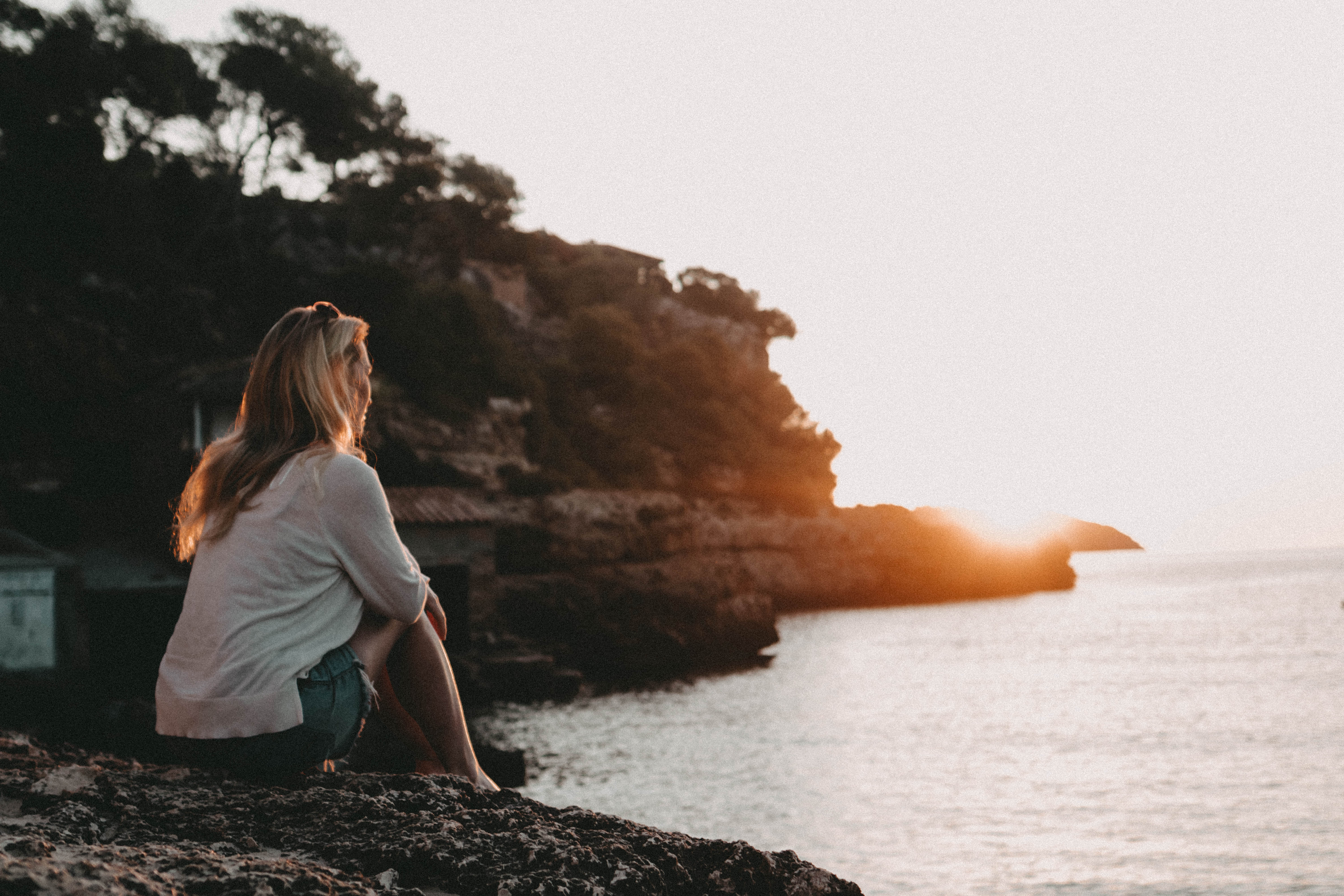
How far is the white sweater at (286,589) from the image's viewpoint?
2619 millimetres

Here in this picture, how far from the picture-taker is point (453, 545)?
2452 cm

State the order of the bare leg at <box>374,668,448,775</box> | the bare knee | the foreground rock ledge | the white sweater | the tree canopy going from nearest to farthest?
the foreground rock ledge
the white sweater
the bare knee
the bare leg at <box>374,668,448,775</box>
the tree canopy

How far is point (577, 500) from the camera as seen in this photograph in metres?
41.3

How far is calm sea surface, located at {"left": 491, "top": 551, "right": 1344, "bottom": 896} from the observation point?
12.5 m

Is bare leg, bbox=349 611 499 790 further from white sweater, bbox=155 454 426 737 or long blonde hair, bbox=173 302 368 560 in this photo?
long blonde hair, bbox=173 302 368 560

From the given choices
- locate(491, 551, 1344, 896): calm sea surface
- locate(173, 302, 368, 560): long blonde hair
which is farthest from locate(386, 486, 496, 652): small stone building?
locate(173, 302, 368, 560): long blonde hair

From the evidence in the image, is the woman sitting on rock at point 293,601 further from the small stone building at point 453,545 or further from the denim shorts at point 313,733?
the small stone building at point 453,545

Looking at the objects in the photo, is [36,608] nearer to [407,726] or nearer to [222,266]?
[407,726]

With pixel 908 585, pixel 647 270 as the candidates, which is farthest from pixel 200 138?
pixel 908 585

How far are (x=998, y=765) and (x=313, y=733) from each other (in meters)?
19.7

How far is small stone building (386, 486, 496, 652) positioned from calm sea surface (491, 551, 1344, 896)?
342cm

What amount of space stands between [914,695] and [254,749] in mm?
30755

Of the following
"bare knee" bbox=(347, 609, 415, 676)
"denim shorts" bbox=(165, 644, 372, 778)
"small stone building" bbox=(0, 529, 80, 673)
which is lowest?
"small stone building" bbox=(0, 529, 80, 673)

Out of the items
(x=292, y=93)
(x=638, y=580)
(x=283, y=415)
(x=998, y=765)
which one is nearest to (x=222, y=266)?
(x=292, y=93)
